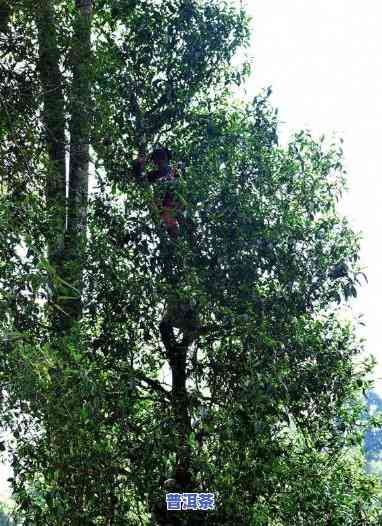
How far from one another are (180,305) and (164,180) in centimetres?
126

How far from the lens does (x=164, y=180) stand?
752 cm

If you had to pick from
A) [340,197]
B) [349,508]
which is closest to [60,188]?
[340,197]

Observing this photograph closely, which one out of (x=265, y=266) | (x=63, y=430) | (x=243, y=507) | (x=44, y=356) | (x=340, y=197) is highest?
(x=340, y=197)

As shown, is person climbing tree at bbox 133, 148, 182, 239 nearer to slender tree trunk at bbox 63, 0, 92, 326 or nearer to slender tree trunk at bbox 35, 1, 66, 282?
slender tree trunk at bbox 63, 0, 92, 326

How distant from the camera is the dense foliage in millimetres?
6609

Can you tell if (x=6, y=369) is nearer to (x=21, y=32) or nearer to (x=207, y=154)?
(x=207, y=154)

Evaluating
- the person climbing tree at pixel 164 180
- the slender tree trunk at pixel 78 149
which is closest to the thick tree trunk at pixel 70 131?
the slender tree trunk at pixel 78 149

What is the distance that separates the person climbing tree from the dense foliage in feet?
0.40

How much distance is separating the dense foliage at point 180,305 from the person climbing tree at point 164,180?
0.12 meters

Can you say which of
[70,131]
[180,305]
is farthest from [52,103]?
[180,305]

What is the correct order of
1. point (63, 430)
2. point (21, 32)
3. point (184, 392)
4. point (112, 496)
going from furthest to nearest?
point (21, 32), point (184, 392), point (112, 496), point (63, 430)

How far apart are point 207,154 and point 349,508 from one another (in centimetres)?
352

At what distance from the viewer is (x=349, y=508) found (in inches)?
276

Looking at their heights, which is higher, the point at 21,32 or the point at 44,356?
the point at 21,32
